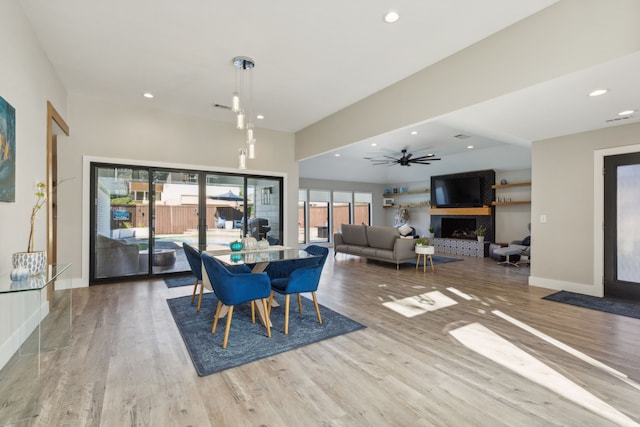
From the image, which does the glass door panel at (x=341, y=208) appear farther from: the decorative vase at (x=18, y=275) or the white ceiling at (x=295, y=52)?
the decorative vase at (x=18, y=275)

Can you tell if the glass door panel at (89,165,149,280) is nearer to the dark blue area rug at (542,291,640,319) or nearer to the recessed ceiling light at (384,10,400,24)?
the recessed ceiling light at (384,10,400,24)

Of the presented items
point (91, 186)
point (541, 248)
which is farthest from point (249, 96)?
point (541, 248)

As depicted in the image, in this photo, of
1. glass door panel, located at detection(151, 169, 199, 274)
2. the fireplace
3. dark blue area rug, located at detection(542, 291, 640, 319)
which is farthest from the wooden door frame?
the fireplace

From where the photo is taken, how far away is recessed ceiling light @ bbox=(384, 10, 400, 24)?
2.76 metres

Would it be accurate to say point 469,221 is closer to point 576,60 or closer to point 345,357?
point 576,60

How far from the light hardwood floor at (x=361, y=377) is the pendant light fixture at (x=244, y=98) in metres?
2.09

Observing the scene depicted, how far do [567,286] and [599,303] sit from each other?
0.68 m

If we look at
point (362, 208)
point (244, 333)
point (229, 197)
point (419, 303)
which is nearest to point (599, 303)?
point (419, 303)

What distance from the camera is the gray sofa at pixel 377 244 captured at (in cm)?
657

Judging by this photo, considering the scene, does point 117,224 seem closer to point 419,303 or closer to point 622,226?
point 419,303

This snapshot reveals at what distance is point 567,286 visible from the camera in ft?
15.4

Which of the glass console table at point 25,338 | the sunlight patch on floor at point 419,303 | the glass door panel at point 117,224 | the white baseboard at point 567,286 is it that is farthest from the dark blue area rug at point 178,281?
the white baseboard at point 567,286

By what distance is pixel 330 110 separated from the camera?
5344mm

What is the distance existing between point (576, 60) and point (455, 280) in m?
3.90
